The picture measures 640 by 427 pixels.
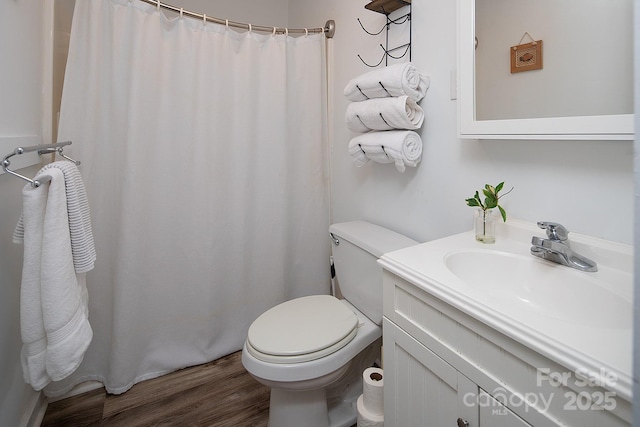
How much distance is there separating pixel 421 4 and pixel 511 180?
80 centimetres

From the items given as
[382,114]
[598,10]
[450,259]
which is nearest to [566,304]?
[450,259]

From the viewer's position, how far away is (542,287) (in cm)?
85

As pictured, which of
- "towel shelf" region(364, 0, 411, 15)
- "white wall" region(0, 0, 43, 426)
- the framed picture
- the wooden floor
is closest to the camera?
the framed picture

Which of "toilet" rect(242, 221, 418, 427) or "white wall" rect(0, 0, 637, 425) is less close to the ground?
"white wall" rect(0, 0, 637, 425)

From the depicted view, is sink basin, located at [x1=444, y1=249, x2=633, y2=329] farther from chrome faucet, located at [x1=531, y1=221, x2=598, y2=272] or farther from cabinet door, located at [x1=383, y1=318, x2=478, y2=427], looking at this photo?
cabinet door, located at [x1=383, y1=318, x2=478, y2=427]

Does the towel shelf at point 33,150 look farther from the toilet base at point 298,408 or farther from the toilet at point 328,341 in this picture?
the toilet base at point 298,408

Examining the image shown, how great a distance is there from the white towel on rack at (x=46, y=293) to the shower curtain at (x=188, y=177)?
0.61 m

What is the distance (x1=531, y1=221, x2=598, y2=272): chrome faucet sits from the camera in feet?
2.67

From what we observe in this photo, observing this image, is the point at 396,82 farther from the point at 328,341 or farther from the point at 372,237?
the point at 328,341

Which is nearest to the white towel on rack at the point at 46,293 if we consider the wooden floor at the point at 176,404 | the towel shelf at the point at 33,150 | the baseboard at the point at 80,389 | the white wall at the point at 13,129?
the towel shelf at the point at 33,150

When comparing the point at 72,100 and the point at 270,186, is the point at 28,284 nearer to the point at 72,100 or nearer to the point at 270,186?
the point at 72,100

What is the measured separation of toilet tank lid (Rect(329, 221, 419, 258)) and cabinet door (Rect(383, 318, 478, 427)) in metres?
0.38

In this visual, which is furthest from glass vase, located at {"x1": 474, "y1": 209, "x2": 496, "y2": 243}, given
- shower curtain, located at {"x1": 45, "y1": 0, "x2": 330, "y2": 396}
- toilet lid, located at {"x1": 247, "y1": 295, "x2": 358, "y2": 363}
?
shower curtain, located at {"x1": 45, "y1": 0, "x2": 330, "y2": 396}

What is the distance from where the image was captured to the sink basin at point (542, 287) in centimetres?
71
